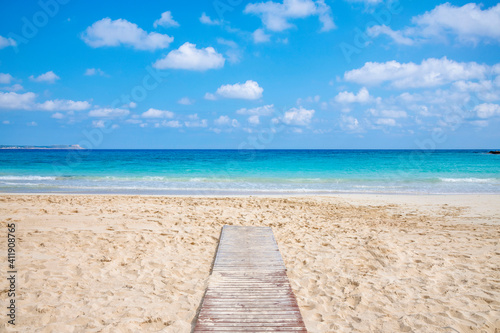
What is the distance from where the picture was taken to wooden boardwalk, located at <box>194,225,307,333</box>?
3727mm

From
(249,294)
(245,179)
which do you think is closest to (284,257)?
(249,294)

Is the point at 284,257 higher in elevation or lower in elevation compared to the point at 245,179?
lower

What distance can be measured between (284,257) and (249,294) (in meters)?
1.94

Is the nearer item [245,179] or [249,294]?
[249,294]

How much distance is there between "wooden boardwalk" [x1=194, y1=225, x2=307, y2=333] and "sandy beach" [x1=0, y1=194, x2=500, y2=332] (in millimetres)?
221

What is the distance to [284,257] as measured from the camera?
629 centimetres

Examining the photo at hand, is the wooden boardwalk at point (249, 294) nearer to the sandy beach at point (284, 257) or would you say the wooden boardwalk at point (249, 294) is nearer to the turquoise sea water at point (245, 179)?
the sandy beach at point (284, 257)

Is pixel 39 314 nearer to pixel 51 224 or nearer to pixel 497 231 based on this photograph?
pixel 51 224

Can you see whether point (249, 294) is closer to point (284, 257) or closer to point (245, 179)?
point (284, 257)

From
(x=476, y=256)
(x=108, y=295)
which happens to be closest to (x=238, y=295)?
(x=108, y=295)

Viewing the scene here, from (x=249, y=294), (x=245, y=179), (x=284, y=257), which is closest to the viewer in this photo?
(x=249, y=294)

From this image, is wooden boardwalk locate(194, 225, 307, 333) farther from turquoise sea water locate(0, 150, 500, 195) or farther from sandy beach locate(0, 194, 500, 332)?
turquoise sea water locate(0, 150, 500, 195)

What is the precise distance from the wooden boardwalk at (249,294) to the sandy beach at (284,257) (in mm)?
221

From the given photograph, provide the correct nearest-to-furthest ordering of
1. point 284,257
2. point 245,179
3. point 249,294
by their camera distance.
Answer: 1. point 249,294
2. point 284,257
3. point 245,179
